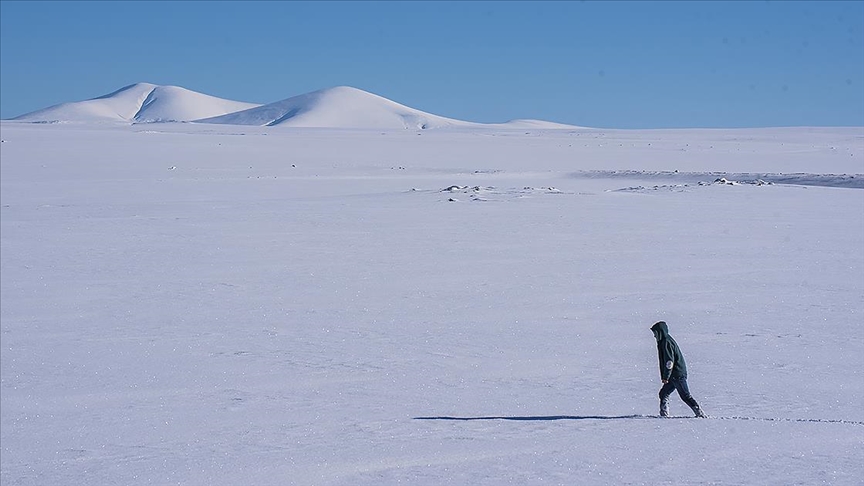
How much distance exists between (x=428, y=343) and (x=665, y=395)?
10.8ft

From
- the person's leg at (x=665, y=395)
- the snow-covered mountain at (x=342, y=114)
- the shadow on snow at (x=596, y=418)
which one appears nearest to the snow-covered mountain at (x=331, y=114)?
the snow-covered mountain at (x=342, y=114)

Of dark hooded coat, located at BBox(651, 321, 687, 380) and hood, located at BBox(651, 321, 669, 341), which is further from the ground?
hood, located at BBox(651, 321, 669, 341)

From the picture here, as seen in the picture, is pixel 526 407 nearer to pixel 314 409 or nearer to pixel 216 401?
pixel 314 409

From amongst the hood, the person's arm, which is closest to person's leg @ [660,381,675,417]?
the person's arm

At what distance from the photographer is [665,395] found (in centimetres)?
647

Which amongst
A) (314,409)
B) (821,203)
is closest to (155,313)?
(314,409)

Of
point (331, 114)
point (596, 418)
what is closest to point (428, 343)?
point (596, 418)

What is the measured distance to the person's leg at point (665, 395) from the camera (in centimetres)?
641

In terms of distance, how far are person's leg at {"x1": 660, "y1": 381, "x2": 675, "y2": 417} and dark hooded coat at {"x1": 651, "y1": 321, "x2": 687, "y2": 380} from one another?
0.31 ft

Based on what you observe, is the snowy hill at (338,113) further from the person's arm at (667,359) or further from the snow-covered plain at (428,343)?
the person's arm at (667,359)

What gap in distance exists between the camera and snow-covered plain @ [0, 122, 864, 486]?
6.04 metres

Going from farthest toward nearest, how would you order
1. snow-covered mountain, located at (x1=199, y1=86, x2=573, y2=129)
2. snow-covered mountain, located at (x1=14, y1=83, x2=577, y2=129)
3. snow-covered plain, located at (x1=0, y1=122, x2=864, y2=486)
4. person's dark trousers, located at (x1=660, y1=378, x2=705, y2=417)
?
snow-covered mountain, located at (x1=14, y1=83, x2=577, y2=129) → snow-covered mountain, located at (x1=199, y1=86, x2=573, y2=129) → person's dark trousers, located at (x1=660, y1=378, x2=705, y2=417) → snow-covered plain, located at (x1=0, y1=122, x2=864, y2=486)

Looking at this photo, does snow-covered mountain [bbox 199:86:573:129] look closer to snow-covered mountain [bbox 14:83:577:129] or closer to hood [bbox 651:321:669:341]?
snow-covered mountain [bbox 14:83:577:129]

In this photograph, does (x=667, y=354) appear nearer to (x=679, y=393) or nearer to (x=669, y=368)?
(x=669, y=368)
